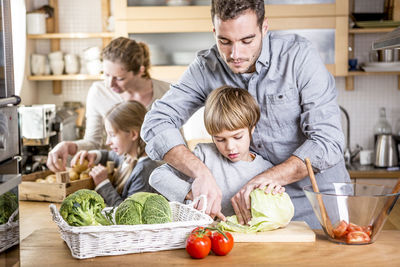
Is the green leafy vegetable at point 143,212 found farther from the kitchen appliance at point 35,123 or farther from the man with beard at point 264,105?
the kitchen appliance at point 35,123

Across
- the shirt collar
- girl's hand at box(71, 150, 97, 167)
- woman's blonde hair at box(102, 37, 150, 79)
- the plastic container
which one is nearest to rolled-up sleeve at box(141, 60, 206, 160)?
the shirt collar

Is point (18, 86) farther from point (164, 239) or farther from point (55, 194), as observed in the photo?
point (164, 239)

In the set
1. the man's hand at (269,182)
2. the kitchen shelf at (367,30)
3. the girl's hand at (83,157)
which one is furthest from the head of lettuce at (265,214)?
the kitchen shelf at (367,30)

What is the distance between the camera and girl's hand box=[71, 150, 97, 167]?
9.41 ft

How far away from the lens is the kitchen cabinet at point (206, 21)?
13.1 feet

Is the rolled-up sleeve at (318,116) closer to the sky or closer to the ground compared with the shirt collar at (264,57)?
closer to the ground

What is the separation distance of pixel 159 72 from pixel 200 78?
2.12m

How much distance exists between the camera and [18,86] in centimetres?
437

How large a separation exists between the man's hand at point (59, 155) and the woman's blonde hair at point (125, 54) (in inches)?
20.7

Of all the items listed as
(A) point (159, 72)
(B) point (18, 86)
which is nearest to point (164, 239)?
(A) point (159, 72)

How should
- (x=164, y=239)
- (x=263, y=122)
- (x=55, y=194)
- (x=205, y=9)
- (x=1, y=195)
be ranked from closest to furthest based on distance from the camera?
(x=1, y=195), (x=164, y=239), (x=263, y=122), (x=55, y=194), (x=205, y=9)

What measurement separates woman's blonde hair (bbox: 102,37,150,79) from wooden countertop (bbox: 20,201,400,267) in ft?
5.32

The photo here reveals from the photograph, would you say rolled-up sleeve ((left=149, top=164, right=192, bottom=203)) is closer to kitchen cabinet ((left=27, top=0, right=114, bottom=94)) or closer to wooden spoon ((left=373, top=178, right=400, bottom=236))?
wooden spoon ((left=373, top=178, right=400, bottom=236))

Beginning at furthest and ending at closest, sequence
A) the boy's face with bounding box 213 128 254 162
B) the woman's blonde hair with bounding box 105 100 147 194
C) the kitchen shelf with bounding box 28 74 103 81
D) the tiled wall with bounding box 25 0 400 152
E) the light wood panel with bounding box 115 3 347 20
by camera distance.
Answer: the tiled wall with bounding box 25 0 400 152 → the kitchen shelf with bounding box 28 74 103 81 → the light wood panel with bounding box 115 3 347 20 → the woman's blonde hair with bounding box 105 100 147 194 → the boy's face with bounding box 213 128 254 162
